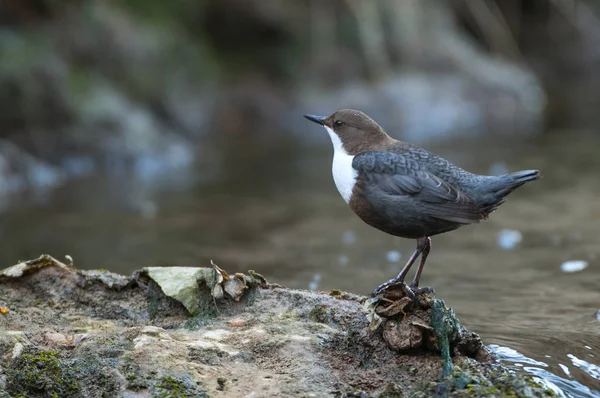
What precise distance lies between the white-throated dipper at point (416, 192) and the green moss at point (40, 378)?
4.48ft

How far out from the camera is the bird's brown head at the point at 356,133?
13.5ft

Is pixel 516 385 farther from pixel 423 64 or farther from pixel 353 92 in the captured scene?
pixel 423 64

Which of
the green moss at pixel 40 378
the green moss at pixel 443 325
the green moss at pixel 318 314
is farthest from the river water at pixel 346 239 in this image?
the green moss at pixel 40 378

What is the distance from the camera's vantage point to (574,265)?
17.7 ft

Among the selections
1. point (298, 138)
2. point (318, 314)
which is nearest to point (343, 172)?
point (318, 314)

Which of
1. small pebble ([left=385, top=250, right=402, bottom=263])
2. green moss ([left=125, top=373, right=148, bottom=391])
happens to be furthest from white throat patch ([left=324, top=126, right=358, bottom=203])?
small pebble ([left=385, top=250, right=402, bottom=263])

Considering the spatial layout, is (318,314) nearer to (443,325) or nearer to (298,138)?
(443,325)

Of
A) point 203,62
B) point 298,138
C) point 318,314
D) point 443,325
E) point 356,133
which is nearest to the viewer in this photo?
point 443,325

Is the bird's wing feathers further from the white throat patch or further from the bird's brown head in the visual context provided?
the bird's brown head

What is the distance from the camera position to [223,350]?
10.1 feet

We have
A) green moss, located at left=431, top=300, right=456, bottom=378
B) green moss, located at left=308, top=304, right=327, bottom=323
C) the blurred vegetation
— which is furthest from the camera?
the blurred vegetation

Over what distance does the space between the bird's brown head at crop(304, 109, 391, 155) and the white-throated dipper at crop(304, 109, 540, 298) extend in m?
0.09

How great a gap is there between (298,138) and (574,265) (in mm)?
6291

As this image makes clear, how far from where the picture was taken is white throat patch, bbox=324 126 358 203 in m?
3.87
